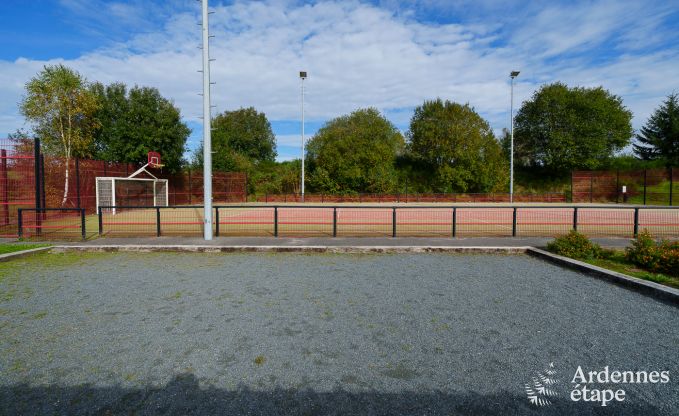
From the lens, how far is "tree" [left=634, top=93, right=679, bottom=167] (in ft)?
159

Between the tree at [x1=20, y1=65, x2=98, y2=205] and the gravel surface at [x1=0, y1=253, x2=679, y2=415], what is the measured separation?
70.7 feet

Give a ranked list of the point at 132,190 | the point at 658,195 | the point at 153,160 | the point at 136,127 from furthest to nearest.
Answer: the point at 658,195, the point at 136,127, the point at 153,160, the point at 132,190

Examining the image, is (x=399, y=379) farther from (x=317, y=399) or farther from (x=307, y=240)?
Result: (x=307, y=240)

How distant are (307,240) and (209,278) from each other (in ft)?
14.1

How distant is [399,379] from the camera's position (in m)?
3.29

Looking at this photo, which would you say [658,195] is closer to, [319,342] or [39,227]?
[319,342]

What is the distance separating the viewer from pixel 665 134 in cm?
5069

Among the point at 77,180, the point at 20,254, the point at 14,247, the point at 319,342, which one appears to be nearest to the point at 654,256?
the point at 319,342

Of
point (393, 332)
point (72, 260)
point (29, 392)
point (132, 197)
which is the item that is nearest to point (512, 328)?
point (393, 332)

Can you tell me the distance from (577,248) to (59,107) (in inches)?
1119

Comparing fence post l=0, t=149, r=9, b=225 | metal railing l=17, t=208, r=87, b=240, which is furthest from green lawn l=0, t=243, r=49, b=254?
fence post l=0, t=149, r=9, b=225

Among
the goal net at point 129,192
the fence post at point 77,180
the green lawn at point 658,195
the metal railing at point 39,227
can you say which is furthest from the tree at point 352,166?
the metal railing at point 39,227

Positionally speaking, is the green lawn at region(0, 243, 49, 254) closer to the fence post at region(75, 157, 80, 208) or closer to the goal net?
the goal net

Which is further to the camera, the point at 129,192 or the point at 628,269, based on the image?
the point at 129,192
